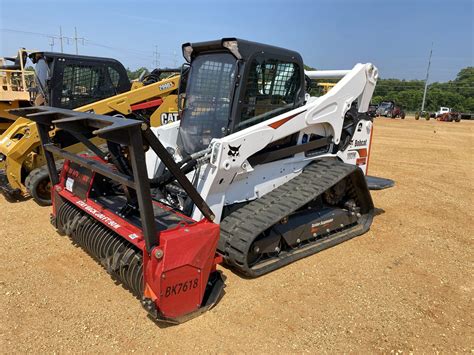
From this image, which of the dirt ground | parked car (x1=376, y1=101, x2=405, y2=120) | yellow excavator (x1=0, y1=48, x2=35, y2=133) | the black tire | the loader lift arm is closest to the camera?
the loader lift arm

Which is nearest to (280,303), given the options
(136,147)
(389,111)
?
(136,147)

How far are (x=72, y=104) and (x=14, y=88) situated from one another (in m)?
3.55

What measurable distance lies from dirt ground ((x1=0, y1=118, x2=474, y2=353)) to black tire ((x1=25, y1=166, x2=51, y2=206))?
2.29ft

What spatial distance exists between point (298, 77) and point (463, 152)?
11.3 metres

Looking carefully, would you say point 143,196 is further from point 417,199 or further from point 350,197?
point 417,199

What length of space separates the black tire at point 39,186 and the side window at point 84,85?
1.58 meters

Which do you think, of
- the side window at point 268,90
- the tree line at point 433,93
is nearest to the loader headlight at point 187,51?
the side window at point 268,90

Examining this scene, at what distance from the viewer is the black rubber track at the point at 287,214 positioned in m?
3.78

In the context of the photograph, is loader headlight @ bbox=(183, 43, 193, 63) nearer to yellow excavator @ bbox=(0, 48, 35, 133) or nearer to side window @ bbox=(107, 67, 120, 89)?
side window @ bbox=(107, 67, 120, 89)

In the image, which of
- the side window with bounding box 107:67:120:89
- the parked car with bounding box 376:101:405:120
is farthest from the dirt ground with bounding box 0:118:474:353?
the parked car with bounding box 376:101:405:120

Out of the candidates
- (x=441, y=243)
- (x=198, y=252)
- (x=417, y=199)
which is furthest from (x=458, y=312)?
(x=417, y=199)

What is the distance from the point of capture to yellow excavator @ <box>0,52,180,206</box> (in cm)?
635

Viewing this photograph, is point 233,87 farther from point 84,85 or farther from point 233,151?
point 84,85

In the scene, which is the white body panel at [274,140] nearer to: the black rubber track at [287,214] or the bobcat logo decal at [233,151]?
the bobcat logo decal at [233,151]
